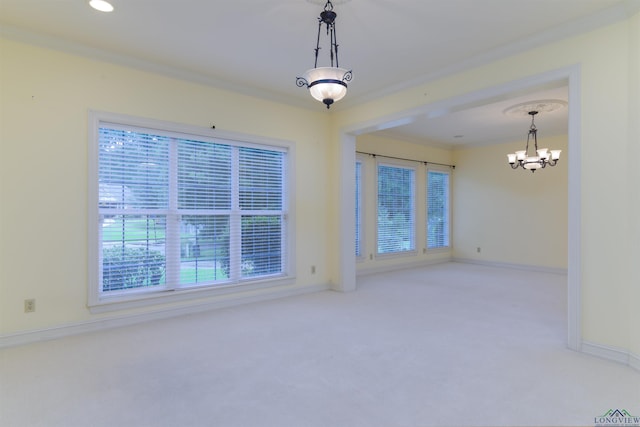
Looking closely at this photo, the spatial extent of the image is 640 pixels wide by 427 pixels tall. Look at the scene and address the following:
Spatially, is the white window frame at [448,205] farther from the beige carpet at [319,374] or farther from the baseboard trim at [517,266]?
the beige carpet at [319,374]

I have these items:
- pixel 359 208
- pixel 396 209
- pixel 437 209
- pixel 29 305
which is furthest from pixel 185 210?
pixel 437 209

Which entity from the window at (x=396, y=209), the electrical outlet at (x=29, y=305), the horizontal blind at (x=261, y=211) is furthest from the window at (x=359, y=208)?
the electrical outlet at (x=29, y=305)

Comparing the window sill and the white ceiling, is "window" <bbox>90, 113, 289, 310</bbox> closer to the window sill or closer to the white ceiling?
the window sill

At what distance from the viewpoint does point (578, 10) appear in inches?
112

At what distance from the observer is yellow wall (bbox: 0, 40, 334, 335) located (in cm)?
313

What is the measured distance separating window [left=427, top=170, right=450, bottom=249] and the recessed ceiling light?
22.3ft

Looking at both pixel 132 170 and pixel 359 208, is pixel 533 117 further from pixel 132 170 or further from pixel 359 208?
pixel 132 170

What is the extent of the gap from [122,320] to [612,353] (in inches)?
179

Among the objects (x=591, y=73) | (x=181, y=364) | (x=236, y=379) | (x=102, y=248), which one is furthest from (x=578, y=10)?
(x=102, y=248)

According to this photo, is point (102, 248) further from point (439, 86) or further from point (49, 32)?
point (439, 86)

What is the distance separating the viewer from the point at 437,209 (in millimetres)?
8375

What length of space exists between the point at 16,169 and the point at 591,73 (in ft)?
16.8

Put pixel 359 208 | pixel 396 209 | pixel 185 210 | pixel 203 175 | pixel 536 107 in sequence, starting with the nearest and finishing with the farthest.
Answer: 1. pixel 185 210
2. pixel 203 175
3. pixel 536 107
4. pixel 359 208
5. pixel 396 209

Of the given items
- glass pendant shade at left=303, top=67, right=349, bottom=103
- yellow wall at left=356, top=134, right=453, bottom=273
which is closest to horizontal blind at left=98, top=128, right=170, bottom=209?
glass pendant shade at left=303, top=67, right=349, bottom=103
